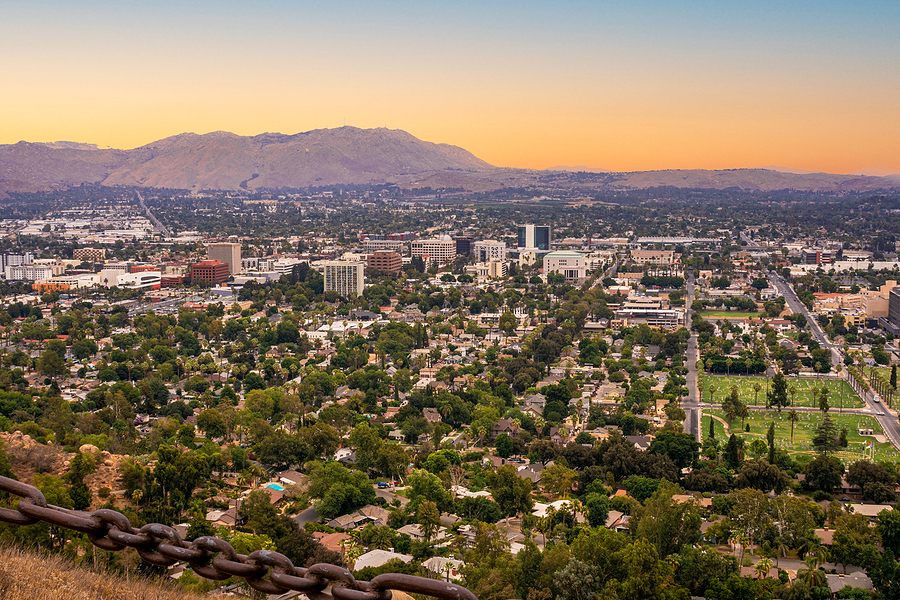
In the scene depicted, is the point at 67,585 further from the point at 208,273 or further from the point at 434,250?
the point at 434,250

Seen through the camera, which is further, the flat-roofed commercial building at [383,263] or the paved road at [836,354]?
the flat-roofed commercial building at [383,263]

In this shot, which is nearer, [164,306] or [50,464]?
[50,464]

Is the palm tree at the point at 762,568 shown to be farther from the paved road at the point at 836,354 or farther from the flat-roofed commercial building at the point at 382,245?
the flat-roofed commercial building at the point at 382,245

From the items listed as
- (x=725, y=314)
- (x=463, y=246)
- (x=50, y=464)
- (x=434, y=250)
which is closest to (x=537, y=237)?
(x=463, y=246)

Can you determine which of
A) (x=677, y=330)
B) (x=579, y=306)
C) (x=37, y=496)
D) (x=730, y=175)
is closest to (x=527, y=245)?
(x=579, y=306)

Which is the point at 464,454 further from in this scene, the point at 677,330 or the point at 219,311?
the point at 219,311

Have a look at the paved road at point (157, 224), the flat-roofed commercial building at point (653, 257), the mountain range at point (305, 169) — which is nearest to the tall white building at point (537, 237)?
the flat-roofed commercial building at point (653, 257)
